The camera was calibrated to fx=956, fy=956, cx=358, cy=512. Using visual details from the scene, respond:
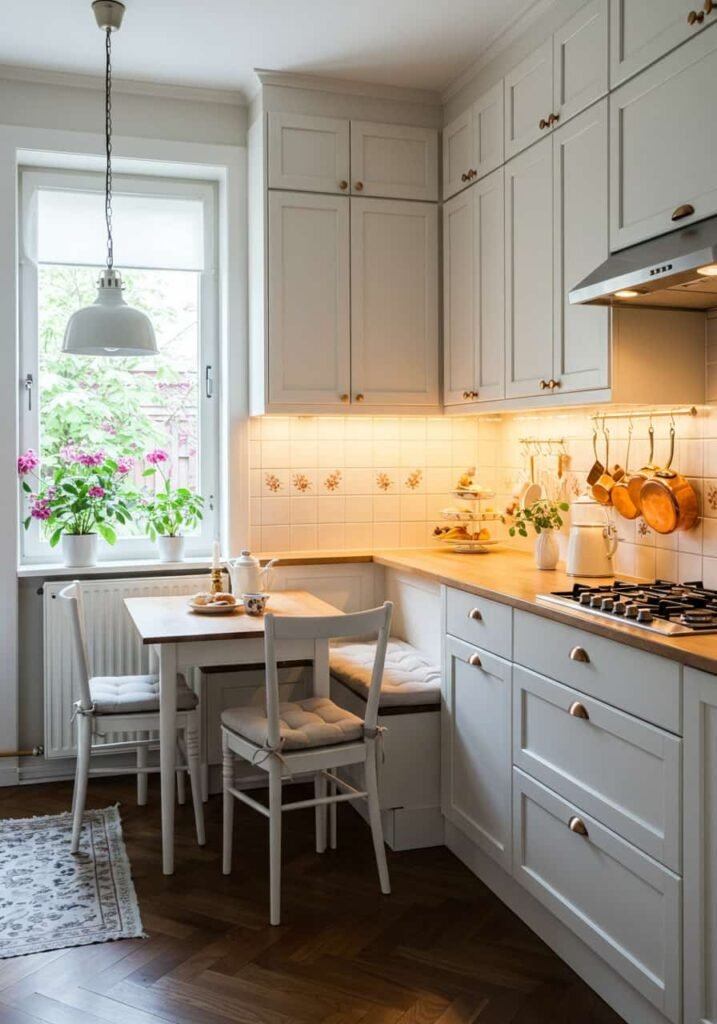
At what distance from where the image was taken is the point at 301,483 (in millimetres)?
3992

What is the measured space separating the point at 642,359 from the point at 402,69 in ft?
5.46

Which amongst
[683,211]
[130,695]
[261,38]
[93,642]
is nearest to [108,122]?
[261,38]

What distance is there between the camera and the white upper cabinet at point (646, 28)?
226 centimetres

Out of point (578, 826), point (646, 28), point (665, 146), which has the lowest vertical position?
point (578, 826)

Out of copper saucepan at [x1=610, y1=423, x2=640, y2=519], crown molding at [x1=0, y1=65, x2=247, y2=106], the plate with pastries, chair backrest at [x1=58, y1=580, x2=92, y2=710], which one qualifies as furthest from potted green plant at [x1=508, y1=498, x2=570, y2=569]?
crown molding at [x1=0, y1=65, x2=247, y2=106]

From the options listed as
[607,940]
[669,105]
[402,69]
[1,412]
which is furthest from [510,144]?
[607,940]

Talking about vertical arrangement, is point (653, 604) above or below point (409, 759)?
above

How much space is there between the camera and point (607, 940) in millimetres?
2201

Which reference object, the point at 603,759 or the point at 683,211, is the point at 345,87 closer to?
the point at 683,211

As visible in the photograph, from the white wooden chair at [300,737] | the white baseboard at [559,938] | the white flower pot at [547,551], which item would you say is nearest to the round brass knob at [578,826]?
the white baseboard at [559,938]

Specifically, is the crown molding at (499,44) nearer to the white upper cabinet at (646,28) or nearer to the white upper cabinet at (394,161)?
the white upper cabinet at (394,161)

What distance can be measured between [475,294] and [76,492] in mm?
1723

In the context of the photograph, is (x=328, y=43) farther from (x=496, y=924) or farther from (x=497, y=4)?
(x=496, y=924)

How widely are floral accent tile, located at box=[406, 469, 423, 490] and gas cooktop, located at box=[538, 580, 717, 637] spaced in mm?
1406
